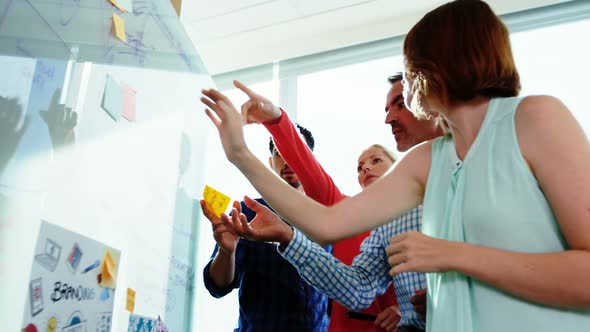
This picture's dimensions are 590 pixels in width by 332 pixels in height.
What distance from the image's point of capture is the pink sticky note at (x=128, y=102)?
3.95 feet

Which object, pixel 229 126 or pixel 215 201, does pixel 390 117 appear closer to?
pixel 215 201

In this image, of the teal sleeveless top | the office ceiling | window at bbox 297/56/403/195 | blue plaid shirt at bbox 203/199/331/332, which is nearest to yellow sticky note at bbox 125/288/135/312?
blue plaid shirt at bbox 203/199/331/332

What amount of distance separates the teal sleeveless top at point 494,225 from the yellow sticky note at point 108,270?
691 mm

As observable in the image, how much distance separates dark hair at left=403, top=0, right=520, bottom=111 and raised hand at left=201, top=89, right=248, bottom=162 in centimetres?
32

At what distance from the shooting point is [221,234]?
137cm

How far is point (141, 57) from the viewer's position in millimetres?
A: 1338

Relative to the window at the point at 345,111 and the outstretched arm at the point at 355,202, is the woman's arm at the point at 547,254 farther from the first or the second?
the window at the point at 345,111

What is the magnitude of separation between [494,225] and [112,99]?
880mm

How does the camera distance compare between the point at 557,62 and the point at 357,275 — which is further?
the point at 557,62

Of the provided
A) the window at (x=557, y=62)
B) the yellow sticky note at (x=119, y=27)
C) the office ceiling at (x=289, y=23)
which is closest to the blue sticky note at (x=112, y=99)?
the yellow sticky note at (x=119, y=27)

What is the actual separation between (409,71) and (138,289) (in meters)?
0.85

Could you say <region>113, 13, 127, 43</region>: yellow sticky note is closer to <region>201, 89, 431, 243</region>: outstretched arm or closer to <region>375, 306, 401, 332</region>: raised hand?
<region>201, 89, 431, 243</region>: outstretched arm

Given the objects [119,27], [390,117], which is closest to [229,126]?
[119,27]

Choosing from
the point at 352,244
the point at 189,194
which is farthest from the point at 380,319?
the point at 189,194
